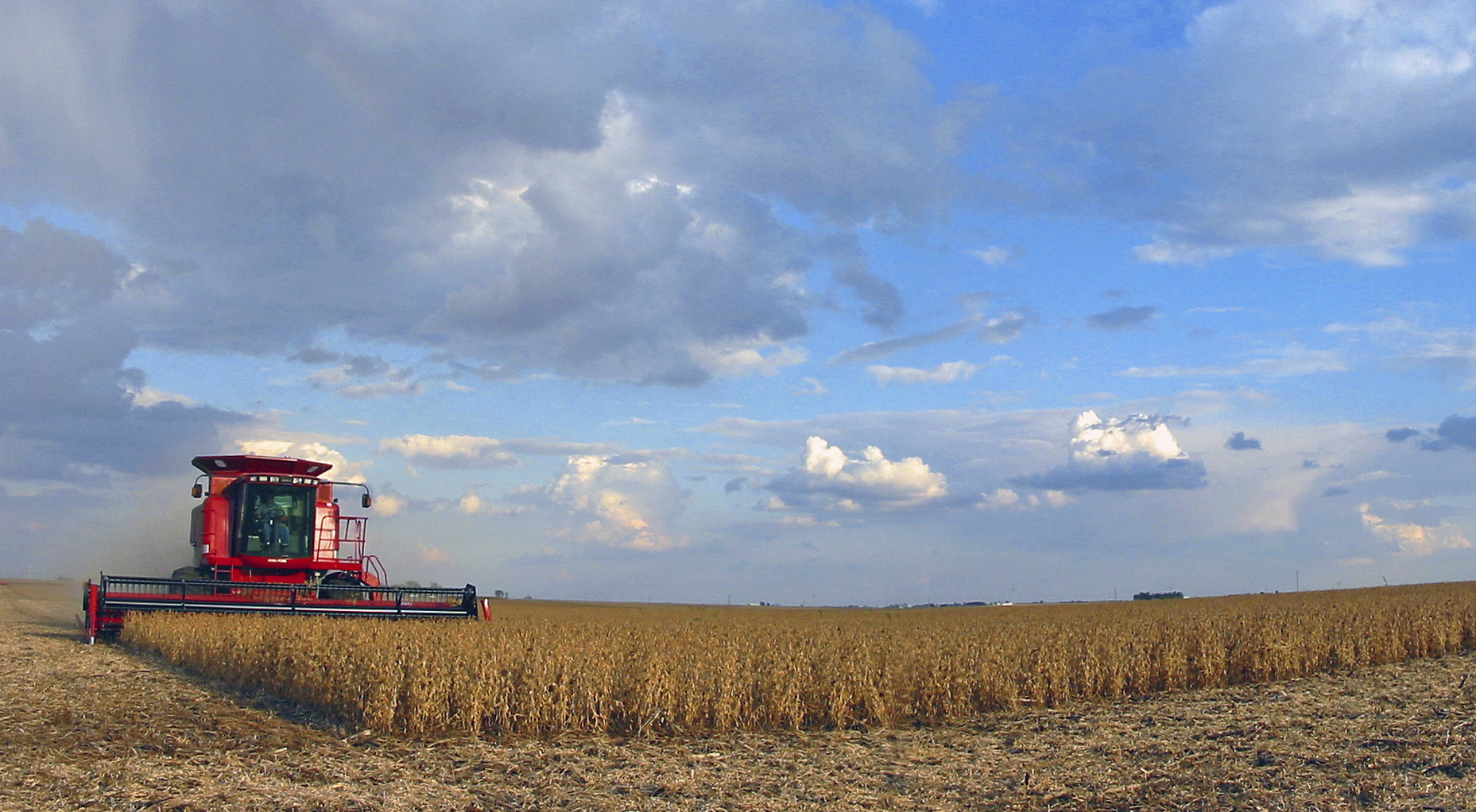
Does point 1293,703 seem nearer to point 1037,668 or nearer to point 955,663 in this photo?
point 1037,668

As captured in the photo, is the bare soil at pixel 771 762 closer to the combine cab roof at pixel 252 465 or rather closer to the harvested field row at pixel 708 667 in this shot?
the harvested field row at pixel 708 667

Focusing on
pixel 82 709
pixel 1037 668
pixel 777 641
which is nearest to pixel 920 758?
pixel 1037 668

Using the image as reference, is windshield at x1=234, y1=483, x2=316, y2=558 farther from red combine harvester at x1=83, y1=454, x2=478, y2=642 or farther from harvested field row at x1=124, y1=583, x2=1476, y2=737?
harvested field row at x1=124, y1=583, x2=1476, y2=737

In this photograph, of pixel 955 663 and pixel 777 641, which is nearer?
pixel 955 663

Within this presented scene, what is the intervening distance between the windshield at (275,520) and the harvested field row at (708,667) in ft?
16.3

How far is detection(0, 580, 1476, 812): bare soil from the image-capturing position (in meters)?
8.04

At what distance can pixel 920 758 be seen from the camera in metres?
9.80

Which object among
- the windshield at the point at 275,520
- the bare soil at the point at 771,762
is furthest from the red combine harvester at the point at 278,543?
the bare soil at the point at 771,762

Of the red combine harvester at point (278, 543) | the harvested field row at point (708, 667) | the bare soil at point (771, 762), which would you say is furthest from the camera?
the red combine harvester at point (278, 543)

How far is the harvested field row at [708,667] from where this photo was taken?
34.8 feet

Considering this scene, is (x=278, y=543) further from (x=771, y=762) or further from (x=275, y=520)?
(x=771, y=762)

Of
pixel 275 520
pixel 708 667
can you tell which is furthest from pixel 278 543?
pixel 708 667

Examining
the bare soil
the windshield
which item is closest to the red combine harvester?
the windshield

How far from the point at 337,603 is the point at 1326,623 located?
16672 mm
